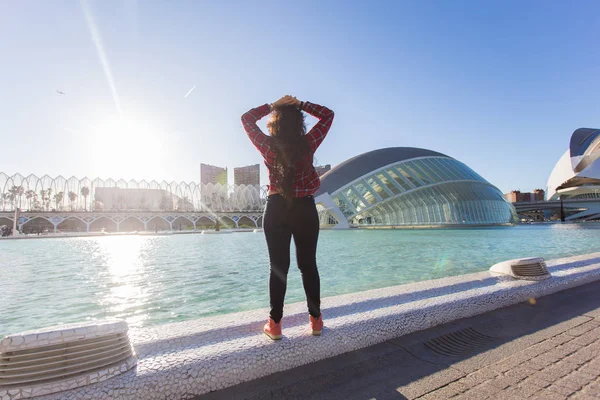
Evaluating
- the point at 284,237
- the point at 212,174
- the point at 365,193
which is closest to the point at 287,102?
the point at 284,237

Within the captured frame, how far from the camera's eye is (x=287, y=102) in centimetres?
207

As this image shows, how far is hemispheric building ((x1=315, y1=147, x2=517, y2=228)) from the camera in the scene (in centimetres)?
3344

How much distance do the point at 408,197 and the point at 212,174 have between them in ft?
346

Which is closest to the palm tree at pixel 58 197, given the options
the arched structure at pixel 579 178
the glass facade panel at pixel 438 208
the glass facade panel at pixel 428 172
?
the glass facade panel at pixel 438 208

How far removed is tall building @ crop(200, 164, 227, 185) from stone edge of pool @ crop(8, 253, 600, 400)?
413 ft

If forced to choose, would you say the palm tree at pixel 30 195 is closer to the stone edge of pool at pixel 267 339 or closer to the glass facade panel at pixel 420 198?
the glass facade panel at pixel 420 198

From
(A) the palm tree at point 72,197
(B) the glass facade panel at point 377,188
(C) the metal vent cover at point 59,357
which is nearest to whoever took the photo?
(C) the metal vent cover at point 59,357

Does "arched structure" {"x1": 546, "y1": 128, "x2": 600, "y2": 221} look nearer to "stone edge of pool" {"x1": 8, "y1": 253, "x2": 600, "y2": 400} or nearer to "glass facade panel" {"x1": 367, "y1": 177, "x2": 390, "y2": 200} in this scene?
"glass facade panel" {"x1": 367, "y1": 177, "x2": 390, "y2": 200}

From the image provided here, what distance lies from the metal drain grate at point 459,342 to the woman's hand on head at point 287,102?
1.74 meters

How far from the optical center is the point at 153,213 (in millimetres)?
64062

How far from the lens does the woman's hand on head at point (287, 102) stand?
2068 millimetres

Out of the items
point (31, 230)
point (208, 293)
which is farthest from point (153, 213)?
point (208, 293)

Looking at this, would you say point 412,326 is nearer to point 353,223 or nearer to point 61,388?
point 61,388

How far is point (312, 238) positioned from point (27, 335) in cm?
139
